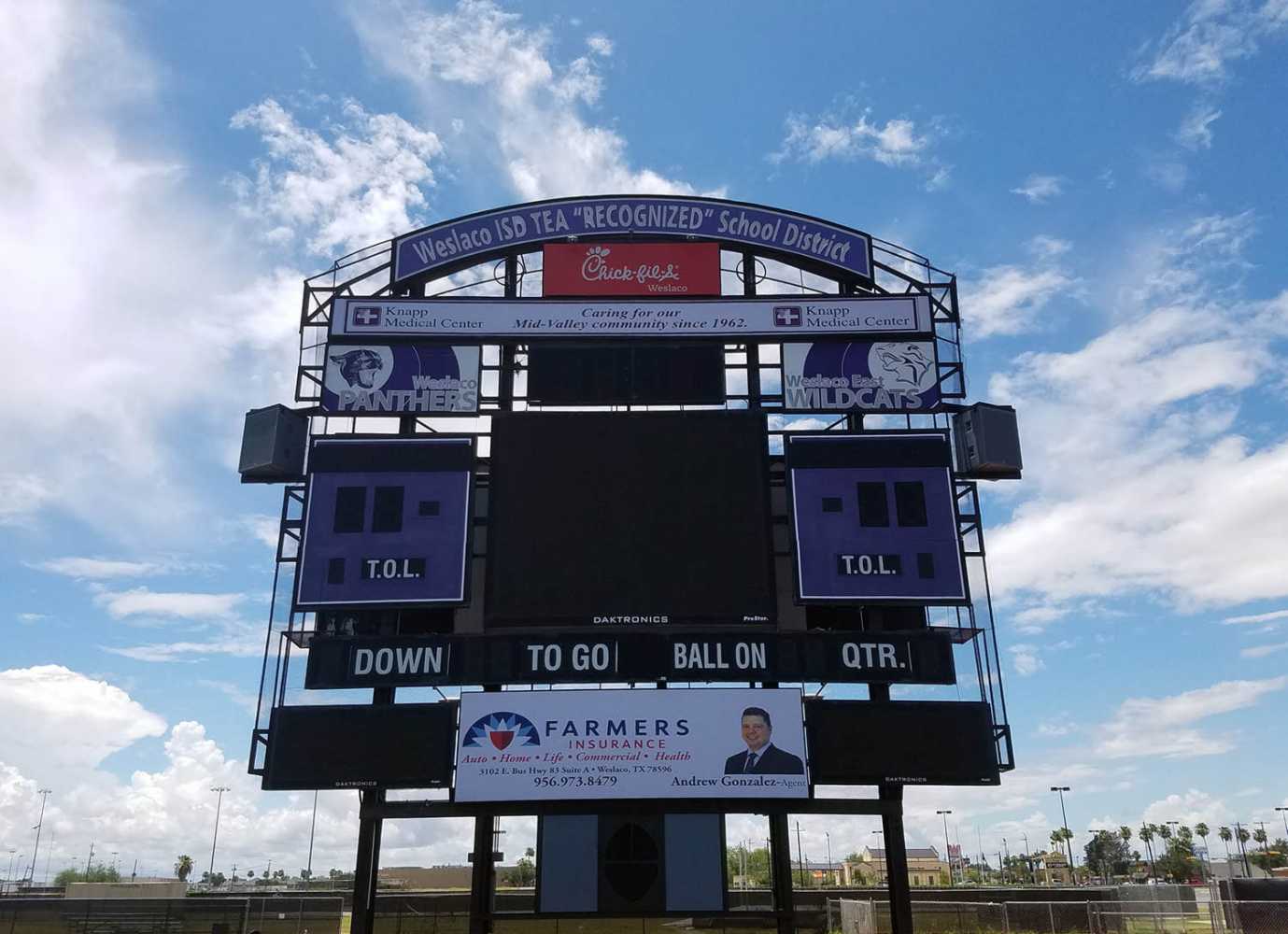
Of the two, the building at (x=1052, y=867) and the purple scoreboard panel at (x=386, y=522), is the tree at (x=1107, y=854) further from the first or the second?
the purple scoreboard panel at (x=386, y=522)

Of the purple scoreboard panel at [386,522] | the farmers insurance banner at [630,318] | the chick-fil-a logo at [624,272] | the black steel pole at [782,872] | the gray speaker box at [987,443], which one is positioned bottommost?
the black steel pole at [782,872]

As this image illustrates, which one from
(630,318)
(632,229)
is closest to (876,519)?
(630,318)

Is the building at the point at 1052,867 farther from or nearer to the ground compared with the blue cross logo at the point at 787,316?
nearer to the ground

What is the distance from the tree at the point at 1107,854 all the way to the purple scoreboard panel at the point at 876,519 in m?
103

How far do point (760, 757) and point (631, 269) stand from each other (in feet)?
32.2

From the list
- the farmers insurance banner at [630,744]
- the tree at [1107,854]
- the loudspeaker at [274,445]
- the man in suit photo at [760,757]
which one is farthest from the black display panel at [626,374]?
the tree at [1107,854]

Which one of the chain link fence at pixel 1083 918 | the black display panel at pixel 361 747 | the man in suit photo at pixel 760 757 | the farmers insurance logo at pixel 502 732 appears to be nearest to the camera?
the black display panel at pixel 361 747

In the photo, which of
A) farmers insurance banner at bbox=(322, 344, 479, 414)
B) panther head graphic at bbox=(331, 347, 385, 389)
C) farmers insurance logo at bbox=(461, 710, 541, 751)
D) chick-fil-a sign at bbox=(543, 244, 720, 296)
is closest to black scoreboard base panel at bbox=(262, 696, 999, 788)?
farmers insurance logo at bbox=(461, 710, 541, 751)

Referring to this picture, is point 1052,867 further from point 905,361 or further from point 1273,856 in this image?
point 905,361

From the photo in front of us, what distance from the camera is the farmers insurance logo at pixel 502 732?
54.2 ft

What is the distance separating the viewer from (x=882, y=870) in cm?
9194

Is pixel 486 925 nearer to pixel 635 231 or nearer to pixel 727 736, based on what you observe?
pixel 727 736

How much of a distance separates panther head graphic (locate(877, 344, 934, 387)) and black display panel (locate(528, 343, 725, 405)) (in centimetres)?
315

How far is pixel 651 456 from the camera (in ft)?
59.7
